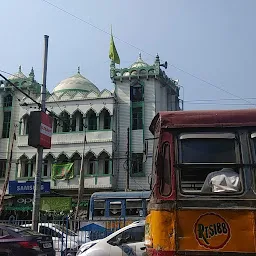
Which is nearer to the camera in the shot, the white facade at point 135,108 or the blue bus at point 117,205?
the blue bus at point 117,205

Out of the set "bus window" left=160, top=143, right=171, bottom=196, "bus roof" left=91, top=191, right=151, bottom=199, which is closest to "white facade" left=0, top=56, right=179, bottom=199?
"bus roof" left=91, top=191, right=151, bottom=199

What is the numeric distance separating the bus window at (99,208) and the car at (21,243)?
8010 mm

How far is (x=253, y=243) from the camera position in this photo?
4688 millimetres

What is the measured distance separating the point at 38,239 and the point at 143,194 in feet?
28.0

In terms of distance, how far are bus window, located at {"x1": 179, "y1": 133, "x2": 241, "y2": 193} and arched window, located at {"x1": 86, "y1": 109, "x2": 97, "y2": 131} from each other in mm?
26922

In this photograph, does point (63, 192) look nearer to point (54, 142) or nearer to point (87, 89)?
point (54, 142)

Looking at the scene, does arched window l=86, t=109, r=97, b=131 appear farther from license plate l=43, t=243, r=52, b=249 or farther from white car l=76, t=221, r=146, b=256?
white car l=76, t=221, r=146, b=256

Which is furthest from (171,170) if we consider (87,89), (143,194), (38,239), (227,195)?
(87,89)

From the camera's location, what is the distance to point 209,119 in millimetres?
5195

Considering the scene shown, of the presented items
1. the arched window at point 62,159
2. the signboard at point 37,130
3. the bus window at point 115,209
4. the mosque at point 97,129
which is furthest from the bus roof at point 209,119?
the arched window at point 62,159

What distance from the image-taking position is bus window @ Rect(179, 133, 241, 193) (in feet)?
16.0

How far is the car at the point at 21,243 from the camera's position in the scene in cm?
1016

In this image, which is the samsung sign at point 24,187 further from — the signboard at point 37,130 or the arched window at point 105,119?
the signboard at point 37,130

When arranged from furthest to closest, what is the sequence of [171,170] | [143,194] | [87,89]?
1. [87,89]
2. [143,194]
3. [171,170]
